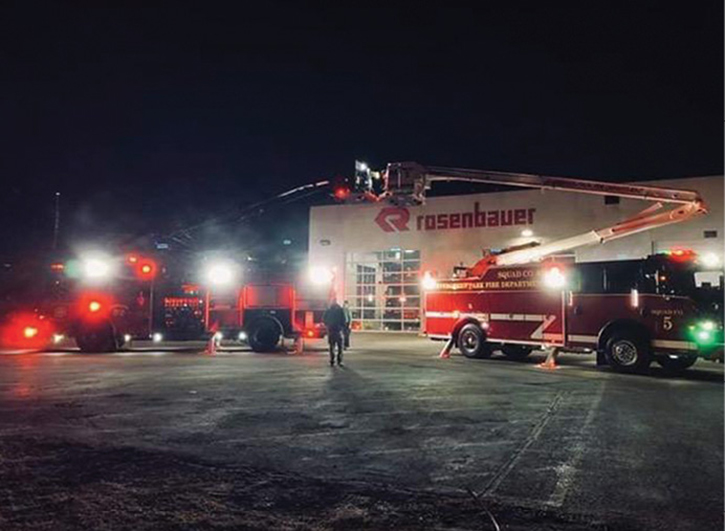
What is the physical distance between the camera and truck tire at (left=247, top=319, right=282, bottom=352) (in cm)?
1770

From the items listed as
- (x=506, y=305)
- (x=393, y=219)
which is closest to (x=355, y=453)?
(x=506, y=305)

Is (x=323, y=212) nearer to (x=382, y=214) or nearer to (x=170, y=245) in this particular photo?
(x=382, y=214)

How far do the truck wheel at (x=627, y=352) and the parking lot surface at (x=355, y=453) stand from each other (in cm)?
144

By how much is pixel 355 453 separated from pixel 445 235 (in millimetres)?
23243

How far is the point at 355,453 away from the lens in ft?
19.9

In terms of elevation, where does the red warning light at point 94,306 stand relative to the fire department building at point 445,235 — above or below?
below

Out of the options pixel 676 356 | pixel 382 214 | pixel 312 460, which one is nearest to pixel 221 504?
pixel 312 460

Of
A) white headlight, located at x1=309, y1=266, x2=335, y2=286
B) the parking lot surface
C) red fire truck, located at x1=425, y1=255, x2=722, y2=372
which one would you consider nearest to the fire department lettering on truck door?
Answer: red fire truck, located at x1=425, y1=255, x2=722, y2=372

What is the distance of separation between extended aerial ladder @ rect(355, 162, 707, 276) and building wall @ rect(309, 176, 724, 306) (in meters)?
9.54

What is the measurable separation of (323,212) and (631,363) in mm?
20172

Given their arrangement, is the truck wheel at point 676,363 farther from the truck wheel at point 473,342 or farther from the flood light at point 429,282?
the flood light at point 429,282

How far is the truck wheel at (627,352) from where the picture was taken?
13078mm

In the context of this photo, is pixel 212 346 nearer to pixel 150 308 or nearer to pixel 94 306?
pixel 150 308

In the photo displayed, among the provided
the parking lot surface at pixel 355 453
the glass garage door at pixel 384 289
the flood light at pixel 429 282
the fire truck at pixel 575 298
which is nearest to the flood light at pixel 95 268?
the parking lot surface at pixel 355 453
